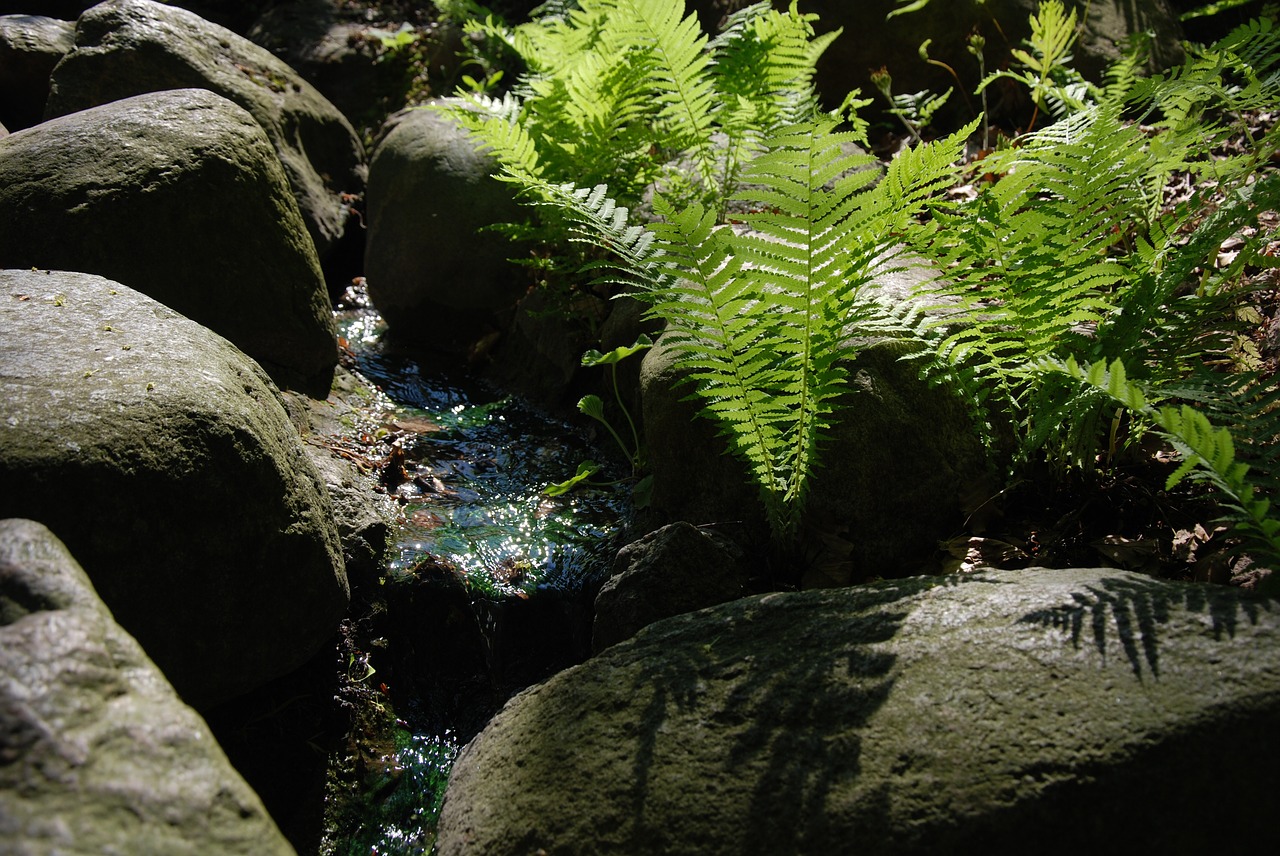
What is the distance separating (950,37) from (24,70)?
245 inches

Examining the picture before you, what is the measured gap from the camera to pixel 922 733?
1794 mm

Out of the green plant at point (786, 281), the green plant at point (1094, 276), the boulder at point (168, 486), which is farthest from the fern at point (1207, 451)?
the boulder at point (168, 486)

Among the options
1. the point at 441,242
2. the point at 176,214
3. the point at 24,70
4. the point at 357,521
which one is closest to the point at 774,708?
the point at 357,521

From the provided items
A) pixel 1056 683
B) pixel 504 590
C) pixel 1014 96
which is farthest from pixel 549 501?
pixel 1014 96

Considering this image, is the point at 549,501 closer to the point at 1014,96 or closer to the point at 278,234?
the point at 278,234

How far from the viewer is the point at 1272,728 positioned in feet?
5.36

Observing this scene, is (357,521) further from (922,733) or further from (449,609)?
(922,733)

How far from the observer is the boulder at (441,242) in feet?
17.7

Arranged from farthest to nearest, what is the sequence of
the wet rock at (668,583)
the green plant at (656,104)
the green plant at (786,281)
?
the green plant at (656,104) → the wet rock at (668,583) → the green plant at (786,281)

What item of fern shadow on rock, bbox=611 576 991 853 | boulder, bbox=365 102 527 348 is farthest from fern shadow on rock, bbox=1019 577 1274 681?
boulder, bbox=365 102 527 348

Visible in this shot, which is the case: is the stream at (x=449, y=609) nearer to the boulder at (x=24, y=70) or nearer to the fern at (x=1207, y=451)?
the fern at (x=1207, y=451)

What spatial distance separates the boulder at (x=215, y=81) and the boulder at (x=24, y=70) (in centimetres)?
105

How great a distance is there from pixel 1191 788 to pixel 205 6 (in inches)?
423

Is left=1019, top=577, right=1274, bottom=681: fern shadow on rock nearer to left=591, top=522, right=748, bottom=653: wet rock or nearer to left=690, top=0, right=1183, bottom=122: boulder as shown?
left=591, top=522, right=748, bottom=653: wet rock
